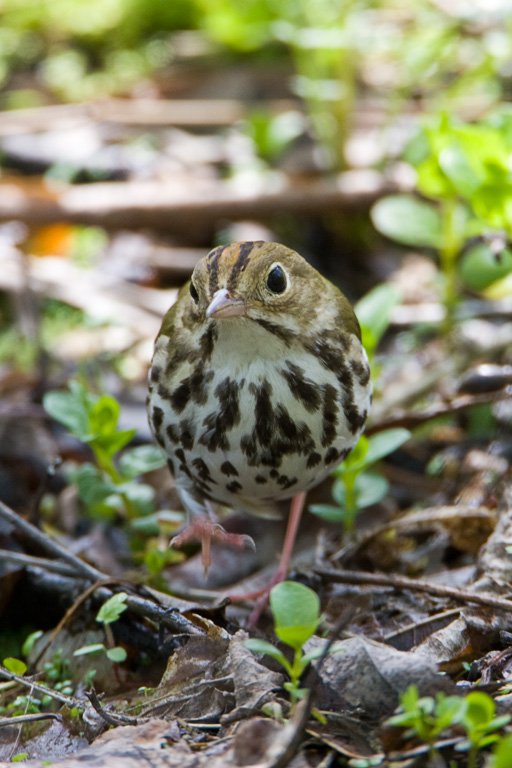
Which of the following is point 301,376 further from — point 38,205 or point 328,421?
point 38,205

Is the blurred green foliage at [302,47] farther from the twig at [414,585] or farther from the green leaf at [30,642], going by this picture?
the green leaf at [30,642]

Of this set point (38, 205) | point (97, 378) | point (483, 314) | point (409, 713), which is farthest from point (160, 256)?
point (409, 713)

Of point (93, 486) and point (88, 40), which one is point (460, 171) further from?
point (88, 40)

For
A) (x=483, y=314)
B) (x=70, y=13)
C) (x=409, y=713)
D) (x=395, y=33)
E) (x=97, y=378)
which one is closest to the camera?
(x=409, y=713)

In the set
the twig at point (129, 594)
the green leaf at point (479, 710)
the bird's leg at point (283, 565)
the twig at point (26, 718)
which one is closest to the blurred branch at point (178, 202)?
the bird's leg at point (283, 565)

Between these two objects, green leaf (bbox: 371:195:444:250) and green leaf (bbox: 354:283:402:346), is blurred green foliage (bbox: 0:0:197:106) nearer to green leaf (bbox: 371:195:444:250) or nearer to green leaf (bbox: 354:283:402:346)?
green leaf (bbox: 371:195:444:250)

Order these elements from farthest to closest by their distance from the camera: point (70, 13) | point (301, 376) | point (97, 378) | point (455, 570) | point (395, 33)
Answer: point (70, 13) → point (395, 33) → point (97, 378) → point (455, 570) → point (301, 376)
